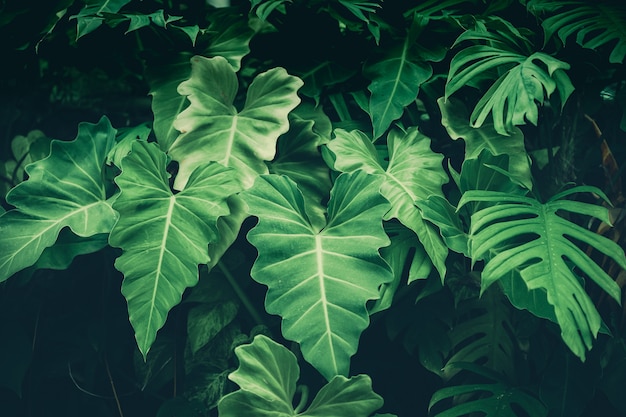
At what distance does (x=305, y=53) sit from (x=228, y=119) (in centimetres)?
29

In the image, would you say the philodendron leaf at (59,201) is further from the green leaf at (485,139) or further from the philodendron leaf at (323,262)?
the green leaf at (485,139)

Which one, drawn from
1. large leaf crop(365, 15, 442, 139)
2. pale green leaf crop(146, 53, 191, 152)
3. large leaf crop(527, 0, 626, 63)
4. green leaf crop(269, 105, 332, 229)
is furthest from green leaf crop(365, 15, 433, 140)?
pale green leaf crop(146, 53, 191, 152)

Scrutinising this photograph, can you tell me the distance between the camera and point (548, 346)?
51.8 inches

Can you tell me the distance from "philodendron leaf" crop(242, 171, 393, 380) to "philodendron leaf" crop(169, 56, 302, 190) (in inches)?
4.1

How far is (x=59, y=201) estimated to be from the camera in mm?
1236

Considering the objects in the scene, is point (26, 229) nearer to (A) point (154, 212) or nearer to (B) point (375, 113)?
(A) point (154, 212)

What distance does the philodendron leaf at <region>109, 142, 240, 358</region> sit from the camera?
1.04m

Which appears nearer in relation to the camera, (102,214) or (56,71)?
(102,214)

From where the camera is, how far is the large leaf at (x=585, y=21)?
1.20 m

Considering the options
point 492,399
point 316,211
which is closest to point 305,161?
point 316,211

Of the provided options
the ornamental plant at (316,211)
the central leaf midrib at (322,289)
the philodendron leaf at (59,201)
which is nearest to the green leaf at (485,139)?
the ornamental plant at (316,211)

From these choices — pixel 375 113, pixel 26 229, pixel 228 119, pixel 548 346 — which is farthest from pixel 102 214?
pixel 548 346

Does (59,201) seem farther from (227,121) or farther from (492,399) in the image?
(492,399)

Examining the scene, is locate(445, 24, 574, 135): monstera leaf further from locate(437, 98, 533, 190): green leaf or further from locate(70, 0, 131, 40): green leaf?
locate(70, 0, 131, 40): green leaf
